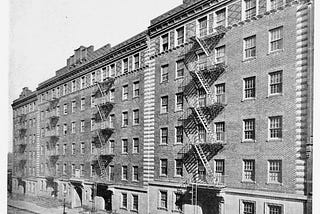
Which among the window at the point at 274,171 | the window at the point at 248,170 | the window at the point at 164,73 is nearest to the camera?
the window at the point at 274,171

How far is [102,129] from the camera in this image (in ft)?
41.9

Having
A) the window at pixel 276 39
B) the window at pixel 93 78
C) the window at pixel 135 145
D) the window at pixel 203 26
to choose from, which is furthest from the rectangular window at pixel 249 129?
the window at pixel 93 78

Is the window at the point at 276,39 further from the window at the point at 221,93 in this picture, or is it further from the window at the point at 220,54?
the window at the point at 221,93

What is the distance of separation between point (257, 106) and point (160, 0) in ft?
13.9

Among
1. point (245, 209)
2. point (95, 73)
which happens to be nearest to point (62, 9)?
point (95, 73)

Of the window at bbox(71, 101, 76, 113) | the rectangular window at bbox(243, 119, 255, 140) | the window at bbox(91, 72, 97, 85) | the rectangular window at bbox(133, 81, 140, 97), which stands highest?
the window at bbox(91, 72, 97, 85)

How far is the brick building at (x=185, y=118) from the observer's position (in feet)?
26.5

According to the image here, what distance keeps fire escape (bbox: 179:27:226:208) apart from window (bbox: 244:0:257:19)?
770 mm

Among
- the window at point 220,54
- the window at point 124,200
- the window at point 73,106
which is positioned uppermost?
the window at point 220,54

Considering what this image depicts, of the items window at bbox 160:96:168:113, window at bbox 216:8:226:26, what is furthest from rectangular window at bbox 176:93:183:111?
window at bbox 216:8:226:26

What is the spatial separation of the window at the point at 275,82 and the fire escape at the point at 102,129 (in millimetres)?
5818

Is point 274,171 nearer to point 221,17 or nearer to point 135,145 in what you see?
point 221,17

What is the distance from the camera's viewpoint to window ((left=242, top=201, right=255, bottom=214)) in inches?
341

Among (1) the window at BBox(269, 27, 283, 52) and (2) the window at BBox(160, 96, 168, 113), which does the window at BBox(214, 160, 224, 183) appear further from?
(1) the window at BBox(269, 27, 283, 52)
